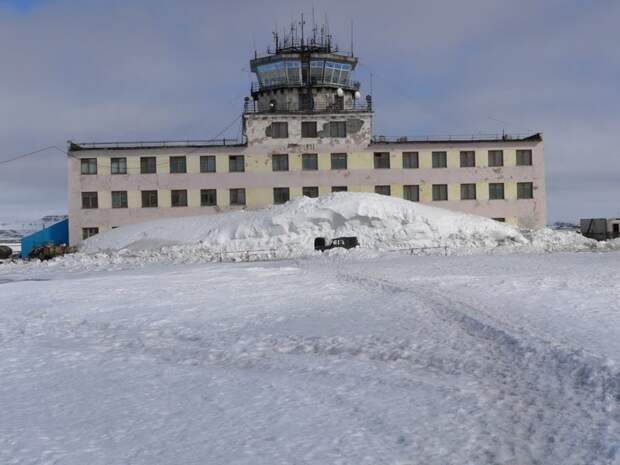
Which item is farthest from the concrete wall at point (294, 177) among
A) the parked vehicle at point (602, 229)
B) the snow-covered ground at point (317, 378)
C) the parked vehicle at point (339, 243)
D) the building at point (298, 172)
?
the snow-covered ground at point (317, 378)

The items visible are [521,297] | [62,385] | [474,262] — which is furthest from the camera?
[474,262]

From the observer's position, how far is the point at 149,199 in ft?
164

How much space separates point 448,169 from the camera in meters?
51.2

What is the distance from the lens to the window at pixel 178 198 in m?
50.0

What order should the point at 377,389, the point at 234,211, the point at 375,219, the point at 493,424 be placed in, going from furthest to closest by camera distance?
the point at 234,211 → the point at 375,219 → the point at 377,389 → the point at 493,424

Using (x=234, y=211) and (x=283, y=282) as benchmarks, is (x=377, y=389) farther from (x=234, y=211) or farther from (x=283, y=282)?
(x=234, y=211)

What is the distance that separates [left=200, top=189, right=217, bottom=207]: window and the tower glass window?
390 cm

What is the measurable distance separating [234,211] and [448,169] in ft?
62.0

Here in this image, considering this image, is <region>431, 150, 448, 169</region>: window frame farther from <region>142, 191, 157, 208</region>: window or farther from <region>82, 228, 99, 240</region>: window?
<region>82, 228, 99, 240</region>: window

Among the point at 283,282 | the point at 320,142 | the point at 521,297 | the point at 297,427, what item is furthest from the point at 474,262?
the point at 320,142

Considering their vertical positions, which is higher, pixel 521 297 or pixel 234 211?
pixel 234 211

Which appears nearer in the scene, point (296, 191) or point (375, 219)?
point (375, 219)

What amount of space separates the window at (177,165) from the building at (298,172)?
85 millimetres

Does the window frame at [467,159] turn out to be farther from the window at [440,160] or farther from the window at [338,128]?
the window at [338,128]
